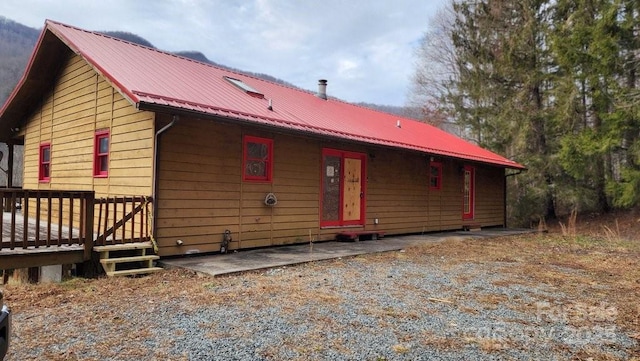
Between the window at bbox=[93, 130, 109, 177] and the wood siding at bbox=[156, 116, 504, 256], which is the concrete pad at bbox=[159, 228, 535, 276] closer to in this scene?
the wood siding at bbox=[156, 116, 504, 256]

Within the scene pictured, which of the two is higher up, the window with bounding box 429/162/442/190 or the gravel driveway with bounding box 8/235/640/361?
the window with bounding box 429/162/442/190

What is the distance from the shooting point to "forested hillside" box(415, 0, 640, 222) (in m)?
12.7

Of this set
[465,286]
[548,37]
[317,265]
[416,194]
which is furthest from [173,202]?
[548,37]

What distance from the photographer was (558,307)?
430cm

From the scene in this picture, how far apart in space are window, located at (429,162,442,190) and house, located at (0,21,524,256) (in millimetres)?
41

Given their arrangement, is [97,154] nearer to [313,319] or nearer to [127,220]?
[127,220]

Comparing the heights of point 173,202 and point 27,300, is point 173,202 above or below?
above

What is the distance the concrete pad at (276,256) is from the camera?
5.88m

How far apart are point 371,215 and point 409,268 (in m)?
3.83

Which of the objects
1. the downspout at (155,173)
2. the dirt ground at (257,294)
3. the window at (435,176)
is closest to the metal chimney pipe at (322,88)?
the window at (435,176)

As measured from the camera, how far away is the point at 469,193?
13641 millimetres

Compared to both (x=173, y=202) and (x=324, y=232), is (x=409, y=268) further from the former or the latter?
(x=173, y=202)

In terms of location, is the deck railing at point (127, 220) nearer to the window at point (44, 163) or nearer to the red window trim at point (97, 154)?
the red window trim at point (97, 154)

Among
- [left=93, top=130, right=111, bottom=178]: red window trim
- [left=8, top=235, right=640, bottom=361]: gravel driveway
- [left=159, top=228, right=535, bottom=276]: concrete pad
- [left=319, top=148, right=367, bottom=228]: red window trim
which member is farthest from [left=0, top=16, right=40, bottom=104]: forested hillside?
[left=8, top=235, right=640, bottom=361]: gravel driveway
